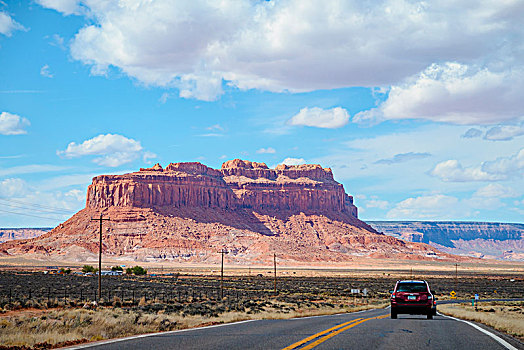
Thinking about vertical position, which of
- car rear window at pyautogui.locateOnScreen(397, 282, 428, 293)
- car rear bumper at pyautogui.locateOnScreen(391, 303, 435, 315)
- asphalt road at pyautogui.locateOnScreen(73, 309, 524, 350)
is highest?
car rear window at pyautogui.locateOnScreen(397, 282, 428, 293)

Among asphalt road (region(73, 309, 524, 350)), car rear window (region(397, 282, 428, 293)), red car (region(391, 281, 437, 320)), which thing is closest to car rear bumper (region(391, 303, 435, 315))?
red car (region(391, 281, 437, 320))

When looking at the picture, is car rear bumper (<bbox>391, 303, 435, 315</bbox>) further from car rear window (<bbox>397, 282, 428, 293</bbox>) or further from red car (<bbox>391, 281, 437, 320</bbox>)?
car rear window (<bbox>397, 282, 428, 293</bbox>)

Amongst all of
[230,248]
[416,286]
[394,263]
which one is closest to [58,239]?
[230,248]

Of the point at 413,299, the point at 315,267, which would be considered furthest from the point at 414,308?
the point at 315,267

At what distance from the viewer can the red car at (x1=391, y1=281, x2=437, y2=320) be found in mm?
24125

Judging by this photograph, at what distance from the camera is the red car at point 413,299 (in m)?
24.1

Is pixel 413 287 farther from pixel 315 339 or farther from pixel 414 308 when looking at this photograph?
pixel 315 339

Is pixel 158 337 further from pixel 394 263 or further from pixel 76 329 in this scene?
pixel 394 263

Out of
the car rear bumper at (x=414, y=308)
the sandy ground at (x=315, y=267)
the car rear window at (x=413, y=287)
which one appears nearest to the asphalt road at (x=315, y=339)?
the car rear bumper at (x=414, y=308)

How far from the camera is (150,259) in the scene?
575 ft

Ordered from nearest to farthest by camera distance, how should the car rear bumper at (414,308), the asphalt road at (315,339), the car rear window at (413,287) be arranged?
the asphalt road at (315,339) → the car rear bumper at (414,308) → the car rear window at (413,287)

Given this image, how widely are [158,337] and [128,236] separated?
7057 inches

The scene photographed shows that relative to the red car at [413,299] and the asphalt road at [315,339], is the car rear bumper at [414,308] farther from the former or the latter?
the asphalt road at [315,339]

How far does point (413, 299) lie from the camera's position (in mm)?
24281
